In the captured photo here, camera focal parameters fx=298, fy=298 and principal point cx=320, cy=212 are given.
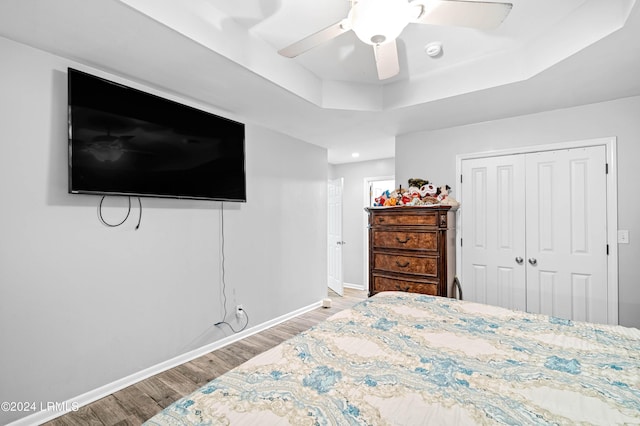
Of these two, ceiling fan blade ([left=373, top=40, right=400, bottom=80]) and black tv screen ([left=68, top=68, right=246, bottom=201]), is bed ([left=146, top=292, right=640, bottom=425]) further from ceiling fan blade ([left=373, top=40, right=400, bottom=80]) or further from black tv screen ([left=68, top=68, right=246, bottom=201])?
black tv screen ([left=68, top=68, right=246, bottom=201])

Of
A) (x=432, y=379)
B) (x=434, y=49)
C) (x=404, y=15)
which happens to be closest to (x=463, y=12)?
(x=404, y=15)

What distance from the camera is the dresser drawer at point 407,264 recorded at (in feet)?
9.27

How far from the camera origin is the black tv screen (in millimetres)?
1934

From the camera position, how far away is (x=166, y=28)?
166 centimetres

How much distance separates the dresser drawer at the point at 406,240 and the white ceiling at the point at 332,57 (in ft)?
3.98

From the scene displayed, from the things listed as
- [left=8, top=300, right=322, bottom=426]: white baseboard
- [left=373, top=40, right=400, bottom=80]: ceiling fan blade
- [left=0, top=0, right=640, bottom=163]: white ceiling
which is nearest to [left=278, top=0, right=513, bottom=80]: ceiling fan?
[left=373, top=40, right=400, bottom=80]: ceiling fan blade

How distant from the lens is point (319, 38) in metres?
1.46

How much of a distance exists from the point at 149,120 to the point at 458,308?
101 inches

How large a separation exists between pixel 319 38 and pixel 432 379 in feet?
5.08

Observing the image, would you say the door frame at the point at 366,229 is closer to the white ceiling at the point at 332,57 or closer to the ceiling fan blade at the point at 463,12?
the white ceiling at the point at 332,57

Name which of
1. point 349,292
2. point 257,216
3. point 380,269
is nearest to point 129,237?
point 257,216

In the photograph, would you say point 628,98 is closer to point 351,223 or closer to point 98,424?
point 351,223

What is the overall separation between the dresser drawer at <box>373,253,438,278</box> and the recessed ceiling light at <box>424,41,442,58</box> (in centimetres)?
175

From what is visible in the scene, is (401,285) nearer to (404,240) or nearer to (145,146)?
(404,240)
